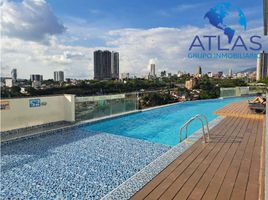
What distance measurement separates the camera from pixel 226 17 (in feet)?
54.7

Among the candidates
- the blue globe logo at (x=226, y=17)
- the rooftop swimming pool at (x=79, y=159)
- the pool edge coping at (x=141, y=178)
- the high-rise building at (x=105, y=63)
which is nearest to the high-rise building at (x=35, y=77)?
the high-rise building at (x=105, y=63)

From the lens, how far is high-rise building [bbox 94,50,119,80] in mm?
43791

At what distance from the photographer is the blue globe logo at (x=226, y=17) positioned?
16133 millimetres

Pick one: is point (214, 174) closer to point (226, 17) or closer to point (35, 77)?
point (226, 17)

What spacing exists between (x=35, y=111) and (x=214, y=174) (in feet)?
22.4

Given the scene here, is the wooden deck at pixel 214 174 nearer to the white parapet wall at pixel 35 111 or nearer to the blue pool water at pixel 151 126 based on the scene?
the blue pool water at pixel 151 126

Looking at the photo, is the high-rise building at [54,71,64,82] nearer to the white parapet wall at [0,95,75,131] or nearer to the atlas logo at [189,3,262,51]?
the atlas logo at [189,3,262,51]

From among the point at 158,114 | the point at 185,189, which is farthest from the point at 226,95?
the point at 185,189

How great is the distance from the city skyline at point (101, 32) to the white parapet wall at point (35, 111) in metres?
4.23

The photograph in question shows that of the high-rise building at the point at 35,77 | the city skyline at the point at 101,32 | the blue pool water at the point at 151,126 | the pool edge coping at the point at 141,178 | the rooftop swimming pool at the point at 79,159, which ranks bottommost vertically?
the rooftop swimming pool at the point at 79,159

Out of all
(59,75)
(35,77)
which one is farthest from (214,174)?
(59,75)

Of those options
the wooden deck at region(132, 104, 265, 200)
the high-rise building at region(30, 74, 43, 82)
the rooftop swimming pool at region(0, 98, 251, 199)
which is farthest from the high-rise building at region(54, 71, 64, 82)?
the wooden deck at region(132, 104, 265, 200)

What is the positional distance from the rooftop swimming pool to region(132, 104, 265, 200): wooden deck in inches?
48.7

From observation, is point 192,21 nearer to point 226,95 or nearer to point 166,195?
point 226,95
